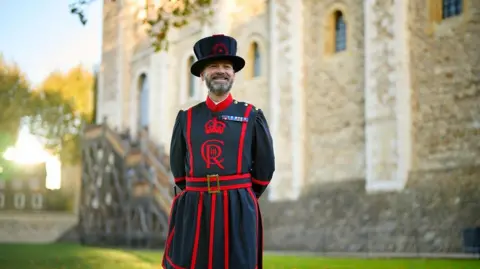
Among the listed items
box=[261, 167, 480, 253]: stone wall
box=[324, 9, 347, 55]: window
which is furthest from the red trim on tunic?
box=[324, 9, 347, 55]: window

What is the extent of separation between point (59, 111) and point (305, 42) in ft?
50.6

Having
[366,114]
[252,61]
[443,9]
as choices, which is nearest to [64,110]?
[252,61]

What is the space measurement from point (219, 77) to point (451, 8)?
37.8ft

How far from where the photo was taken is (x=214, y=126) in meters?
3.76

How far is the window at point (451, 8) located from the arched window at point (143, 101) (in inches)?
527

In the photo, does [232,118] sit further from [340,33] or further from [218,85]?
[340,33]

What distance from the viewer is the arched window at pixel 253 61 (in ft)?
65.0

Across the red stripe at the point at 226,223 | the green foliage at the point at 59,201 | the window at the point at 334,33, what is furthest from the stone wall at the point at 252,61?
the red stripe at the point at 226,223

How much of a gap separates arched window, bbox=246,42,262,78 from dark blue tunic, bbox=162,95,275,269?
1601 centimetres

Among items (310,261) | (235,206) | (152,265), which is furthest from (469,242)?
(235,206)

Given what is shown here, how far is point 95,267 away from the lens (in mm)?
11375

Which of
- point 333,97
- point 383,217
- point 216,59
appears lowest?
point 383,217

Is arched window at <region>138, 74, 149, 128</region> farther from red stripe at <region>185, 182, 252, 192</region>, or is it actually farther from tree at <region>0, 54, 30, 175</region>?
red stripe at <region>185, 182, 252, 192</region>

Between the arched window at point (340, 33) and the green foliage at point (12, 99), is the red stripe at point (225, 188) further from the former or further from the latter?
the green foliage at point (12, 99)
